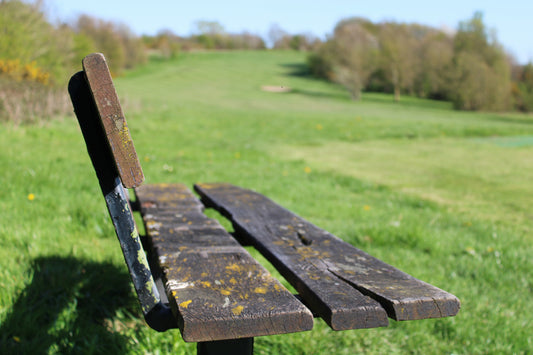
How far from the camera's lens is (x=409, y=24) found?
143 feet

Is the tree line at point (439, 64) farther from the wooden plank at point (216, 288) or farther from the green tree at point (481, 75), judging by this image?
the wooden plank at point (216, 288)

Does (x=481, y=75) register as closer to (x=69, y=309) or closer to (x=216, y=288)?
(x=69, y=309)

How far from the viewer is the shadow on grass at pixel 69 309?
208cm

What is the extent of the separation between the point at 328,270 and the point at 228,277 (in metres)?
0.33

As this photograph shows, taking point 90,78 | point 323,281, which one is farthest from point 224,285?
point 90,78

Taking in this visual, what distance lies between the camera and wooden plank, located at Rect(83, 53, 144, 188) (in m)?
1.16

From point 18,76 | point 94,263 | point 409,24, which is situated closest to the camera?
point 94,263

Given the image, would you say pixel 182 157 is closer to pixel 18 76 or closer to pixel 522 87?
pixel 18 76

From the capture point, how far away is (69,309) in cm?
234

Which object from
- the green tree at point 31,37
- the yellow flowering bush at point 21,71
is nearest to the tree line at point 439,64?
the green tree at point 31,37

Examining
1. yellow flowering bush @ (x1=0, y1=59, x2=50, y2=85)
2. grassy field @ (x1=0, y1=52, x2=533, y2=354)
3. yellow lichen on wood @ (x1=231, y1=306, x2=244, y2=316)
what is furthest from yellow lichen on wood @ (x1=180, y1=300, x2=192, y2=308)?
yellow flowering bush @ (x1=0, y1=59, x2=50, y2=85)

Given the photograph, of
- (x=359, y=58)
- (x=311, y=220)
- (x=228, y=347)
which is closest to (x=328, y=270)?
(x=228, y=347)

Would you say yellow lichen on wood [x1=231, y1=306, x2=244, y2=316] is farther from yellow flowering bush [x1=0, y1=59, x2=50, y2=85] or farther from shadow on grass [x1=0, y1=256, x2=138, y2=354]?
yellow flowering bush [x1=0, y1=59, x2=50, y2=85]

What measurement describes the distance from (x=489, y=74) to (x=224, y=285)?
127 feet
